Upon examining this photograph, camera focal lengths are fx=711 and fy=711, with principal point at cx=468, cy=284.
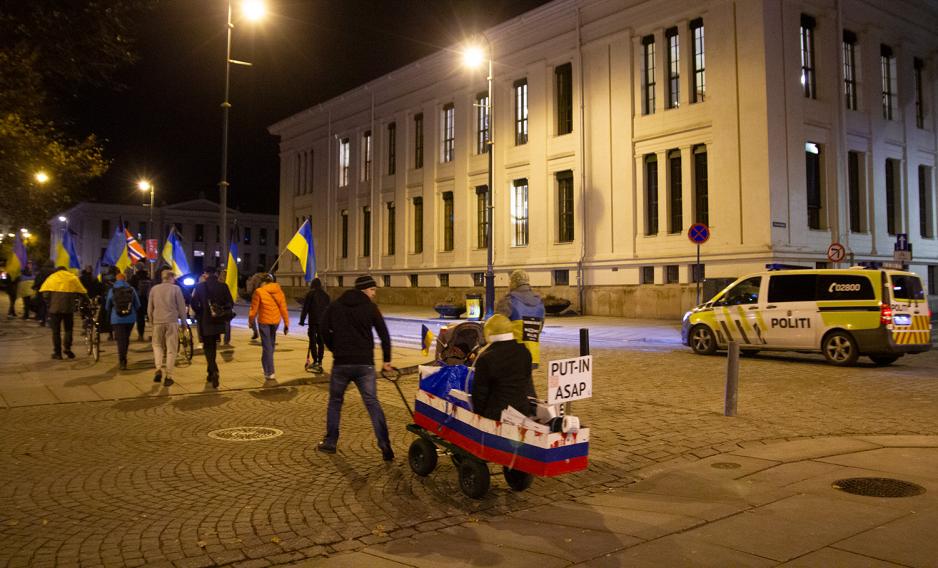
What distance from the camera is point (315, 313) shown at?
40.9ft

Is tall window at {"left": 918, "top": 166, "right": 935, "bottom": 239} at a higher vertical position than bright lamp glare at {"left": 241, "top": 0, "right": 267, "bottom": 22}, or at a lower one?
lower

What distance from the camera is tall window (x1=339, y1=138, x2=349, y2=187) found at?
164ft

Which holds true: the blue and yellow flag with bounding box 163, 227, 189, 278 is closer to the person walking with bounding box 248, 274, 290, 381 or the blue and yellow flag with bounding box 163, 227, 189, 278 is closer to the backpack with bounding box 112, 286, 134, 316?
the backpack with bounding box 112, 286, 134, 316

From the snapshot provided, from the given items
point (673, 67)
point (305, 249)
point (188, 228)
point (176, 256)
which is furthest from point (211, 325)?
point (188, 228)

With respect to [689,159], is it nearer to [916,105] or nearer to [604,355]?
[916,105]

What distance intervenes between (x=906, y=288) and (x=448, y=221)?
2974cm

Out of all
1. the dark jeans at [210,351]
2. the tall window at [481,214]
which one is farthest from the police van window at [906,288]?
the tall window at [481,214]

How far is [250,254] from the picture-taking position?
10369 centimetres

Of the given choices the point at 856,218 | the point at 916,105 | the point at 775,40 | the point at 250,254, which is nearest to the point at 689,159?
the point at 775,40

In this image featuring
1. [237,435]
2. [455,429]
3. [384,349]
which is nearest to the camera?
[455,429]

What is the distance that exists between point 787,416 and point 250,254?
Result: 10145 centimetres

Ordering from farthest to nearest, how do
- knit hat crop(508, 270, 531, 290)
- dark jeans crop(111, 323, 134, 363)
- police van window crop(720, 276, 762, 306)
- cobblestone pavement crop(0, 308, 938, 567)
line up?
1. police van window crop(720, 276, 762, 306)
2. dark jeans crop(111, 323, 134, 363)
3. knit hat crop(508, 270, 531, 290)
4. cobblestone pavement crop(0, 308, 938, 567)

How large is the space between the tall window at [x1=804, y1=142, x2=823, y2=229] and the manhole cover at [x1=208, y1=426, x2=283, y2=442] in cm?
2547

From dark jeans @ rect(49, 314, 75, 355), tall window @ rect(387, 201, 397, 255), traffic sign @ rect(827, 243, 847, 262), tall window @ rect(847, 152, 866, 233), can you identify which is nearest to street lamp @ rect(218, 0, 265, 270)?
dark jeans @ rect(49, 314, 75, 355)
